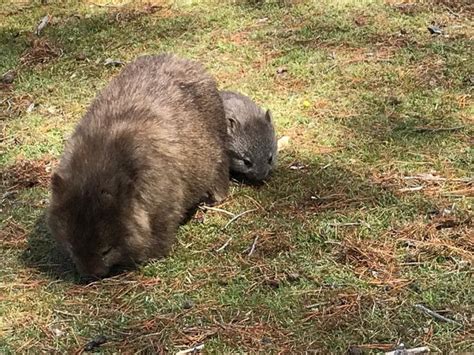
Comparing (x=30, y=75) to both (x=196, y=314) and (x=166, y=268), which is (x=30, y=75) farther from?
(x=196, y=314)

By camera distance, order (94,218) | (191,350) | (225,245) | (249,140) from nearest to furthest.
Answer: (191,350) < (94,218) < (225,245) < (249,140)

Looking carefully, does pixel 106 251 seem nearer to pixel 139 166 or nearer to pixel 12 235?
pixel 139 166

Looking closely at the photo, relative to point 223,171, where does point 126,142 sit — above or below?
above

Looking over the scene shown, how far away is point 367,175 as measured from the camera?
18.7ft

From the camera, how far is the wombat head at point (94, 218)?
443 centimetres

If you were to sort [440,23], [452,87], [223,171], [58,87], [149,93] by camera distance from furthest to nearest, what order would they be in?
[440,23] → [58,87] → [452,87] → [223,171] → [149,93]

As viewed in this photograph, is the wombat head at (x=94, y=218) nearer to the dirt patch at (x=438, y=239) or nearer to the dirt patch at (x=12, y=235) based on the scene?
the dirt patch at (x=12, y=235)

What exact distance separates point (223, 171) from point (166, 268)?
3.67ft

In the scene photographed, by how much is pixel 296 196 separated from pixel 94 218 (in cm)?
169

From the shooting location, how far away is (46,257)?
16.4ft

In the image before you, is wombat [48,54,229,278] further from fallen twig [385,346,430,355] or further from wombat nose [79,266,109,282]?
fallen twig [385,346,430,355]

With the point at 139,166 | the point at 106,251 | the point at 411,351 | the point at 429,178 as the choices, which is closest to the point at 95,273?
the point at 106,251

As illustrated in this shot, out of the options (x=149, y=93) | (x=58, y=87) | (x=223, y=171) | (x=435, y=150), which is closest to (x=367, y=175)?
(x=435, y=150)

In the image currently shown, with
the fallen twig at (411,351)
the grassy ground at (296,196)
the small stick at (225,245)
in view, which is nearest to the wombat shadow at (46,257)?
the grassy ground at (296,196)
